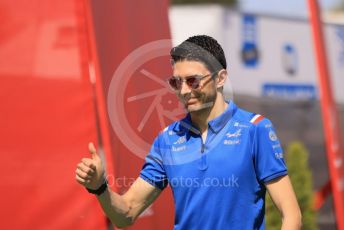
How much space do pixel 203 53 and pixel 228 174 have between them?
0.47 meters

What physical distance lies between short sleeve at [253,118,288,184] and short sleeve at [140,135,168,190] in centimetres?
41

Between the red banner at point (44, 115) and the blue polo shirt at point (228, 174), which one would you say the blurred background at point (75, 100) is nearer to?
the red banner at point (44, 115)

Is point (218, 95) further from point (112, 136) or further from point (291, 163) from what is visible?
point (291, 163)

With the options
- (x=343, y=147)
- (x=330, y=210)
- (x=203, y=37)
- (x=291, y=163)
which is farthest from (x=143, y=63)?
(x=330, y=210)

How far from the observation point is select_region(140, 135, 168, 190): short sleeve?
10.3 feet

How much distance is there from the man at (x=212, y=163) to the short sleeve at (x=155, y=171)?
0.11 ft

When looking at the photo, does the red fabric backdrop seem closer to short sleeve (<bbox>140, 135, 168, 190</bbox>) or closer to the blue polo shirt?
short sleeve (<bbox>140, 135, 168, 190</bbox>)

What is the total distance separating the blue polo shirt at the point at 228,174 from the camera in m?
2.91

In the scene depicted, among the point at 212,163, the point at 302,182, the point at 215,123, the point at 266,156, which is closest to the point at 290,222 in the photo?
the point at 266,156

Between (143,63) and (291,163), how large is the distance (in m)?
4.81

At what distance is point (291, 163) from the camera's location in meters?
8.70

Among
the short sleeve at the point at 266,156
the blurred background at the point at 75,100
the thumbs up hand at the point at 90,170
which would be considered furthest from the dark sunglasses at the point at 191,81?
the blurred background at the point at 75,100

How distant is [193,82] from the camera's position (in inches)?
117

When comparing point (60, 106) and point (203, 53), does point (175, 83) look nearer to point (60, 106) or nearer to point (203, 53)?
point (203, 53)
